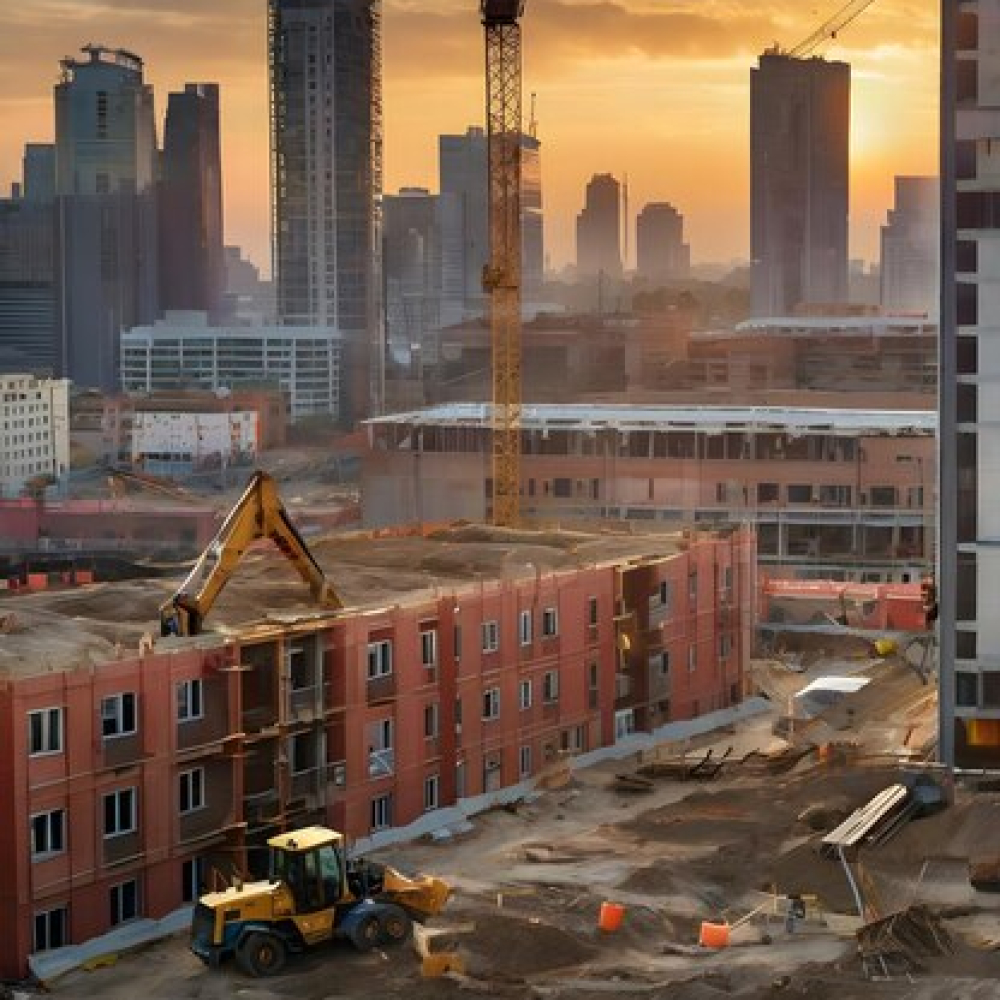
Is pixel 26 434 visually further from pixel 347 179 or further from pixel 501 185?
pixel 347 179

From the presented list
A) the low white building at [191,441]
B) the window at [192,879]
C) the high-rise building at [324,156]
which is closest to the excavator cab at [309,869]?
the window at [192,879]

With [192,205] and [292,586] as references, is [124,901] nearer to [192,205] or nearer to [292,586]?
[292,586]

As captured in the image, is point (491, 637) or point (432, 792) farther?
point (491, 637)

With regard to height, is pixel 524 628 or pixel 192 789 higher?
pixel 524 628

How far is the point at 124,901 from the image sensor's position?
1577cm

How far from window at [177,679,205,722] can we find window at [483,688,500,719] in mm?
4062

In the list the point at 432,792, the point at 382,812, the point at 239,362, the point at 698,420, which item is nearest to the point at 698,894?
the point at 382,812

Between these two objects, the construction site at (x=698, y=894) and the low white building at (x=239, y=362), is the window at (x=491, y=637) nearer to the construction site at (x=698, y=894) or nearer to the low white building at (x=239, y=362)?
the construction site at (x=698, y=894)

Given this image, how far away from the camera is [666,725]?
76.5 ft

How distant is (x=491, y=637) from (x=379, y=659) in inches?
73.4

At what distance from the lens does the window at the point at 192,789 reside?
16.4m

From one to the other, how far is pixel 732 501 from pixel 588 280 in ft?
339

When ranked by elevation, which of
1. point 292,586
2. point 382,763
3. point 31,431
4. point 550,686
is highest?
point 292,586

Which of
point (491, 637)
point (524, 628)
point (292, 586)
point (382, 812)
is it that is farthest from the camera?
point (292, 586)
